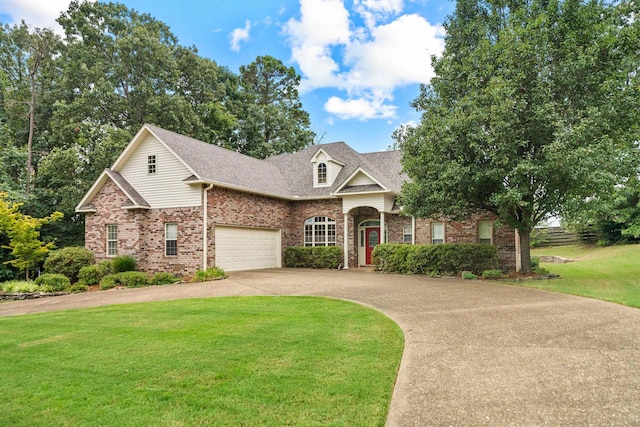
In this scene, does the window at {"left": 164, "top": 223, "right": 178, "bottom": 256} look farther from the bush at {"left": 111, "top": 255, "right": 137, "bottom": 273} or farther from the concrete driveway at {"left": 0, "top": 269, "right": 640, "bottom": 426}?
the concrete driveway at {"left": 0, "top": 269, "right": 640, "bottom": 426}

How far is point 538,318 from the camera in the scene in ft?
23.9

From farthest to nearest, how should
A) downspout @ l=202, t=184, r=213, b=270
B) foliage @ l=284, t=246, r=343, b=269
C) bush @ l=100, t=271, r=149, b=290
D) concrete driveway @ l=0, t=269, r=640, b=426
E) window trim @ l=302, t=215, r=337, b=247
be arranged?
window trim @ l=302, t=215, r=337, b=247
foliage @ l=284, t=246, r=343, b=269
downspout @ l=202, t=184, r=213, b=270
bush @ l=100, t=271, r=149, b=290
concrete driveway @ l=0, t=269, r=640, b=426

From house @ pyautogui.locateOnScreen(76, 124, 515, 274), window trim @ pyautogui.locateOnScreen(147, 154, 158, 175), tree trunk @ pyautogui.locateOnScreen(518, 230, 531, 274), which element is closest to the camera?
tree trunk @ pyautogui.locateOnScreen(518, 230, 531, 274)

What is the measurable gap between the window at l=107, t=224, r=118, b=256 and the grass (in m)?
10.4

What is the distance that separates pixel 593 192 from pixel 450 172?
15.1 feet

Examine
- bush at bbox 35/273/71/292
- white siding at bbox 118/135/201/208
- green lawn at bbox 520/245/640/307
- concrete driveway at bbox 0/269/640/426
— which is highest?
white siding at bbox 118/135/201/208

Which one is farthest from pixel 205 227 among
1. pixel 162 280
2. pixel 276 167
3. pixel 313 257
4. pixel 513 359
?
pixel 513 359

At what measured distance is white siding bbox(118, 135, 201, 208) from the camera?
16656mm

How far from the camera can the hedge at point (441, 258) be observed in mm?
15070

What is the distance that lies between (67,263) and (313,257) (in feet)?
35.7

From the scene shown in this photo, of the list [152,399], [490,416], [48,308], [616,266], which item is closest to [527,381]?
[490,416]

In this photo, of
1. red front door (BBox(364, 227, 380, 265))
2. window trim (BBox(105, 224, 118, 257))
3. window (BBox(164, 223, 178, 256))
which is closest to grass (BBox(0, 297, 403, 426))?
window (BBox(164, 223, 178, 256))

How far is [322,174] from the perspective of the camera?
69.8 feet

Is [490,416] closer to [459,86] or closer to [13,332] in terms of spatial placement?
[13,332]
